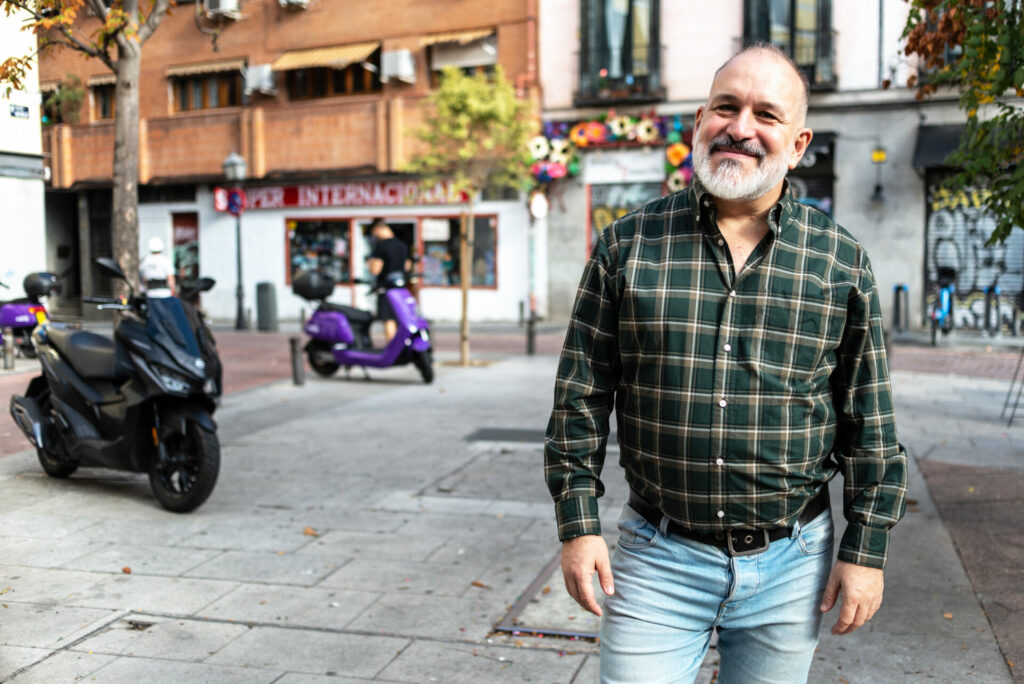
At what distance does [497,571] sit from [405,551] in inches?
22.6

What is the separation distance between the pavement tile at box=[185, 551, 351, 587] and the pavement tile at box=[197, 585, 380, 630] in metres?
0.13

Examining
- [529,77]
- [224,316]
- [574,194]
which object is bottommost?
[224,316]

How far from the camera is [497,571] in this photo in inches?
191

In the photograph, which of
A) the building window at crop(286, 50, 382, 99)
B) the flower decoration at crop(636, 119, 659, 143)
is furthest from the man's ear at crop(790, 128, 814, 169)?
the building window at crop(286, 50, 382, 99)

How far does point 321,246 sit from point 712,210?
24.0 meters

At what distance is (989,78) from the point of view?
481cm

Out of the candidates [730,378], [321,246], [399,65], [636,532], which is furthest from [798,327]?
[321,246]

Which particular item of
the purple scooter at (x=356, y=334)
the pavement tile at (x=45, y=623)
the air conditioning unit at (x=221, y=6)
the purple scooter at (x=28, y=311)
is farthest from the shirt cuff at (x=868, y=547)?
the air conditioning unit at (x=221, y=6)

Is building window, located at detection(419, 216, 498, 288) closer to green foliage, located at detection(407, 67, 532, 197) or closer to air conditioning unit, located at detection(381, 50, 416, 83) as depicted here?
air conditioning unit, located at detection(381, 50, 416, 83)

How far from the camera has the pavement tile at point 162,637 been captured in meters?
3.78

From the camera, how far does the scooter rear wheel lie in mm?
11547

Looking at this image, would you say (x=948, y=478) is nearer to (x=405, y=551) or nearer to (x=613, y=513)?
(x=613, y=513)

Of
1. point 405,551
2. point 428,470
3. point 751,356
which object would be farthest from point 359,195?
point 751,356

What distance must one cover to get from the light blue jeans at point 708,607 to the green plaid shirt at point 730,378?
78mm
